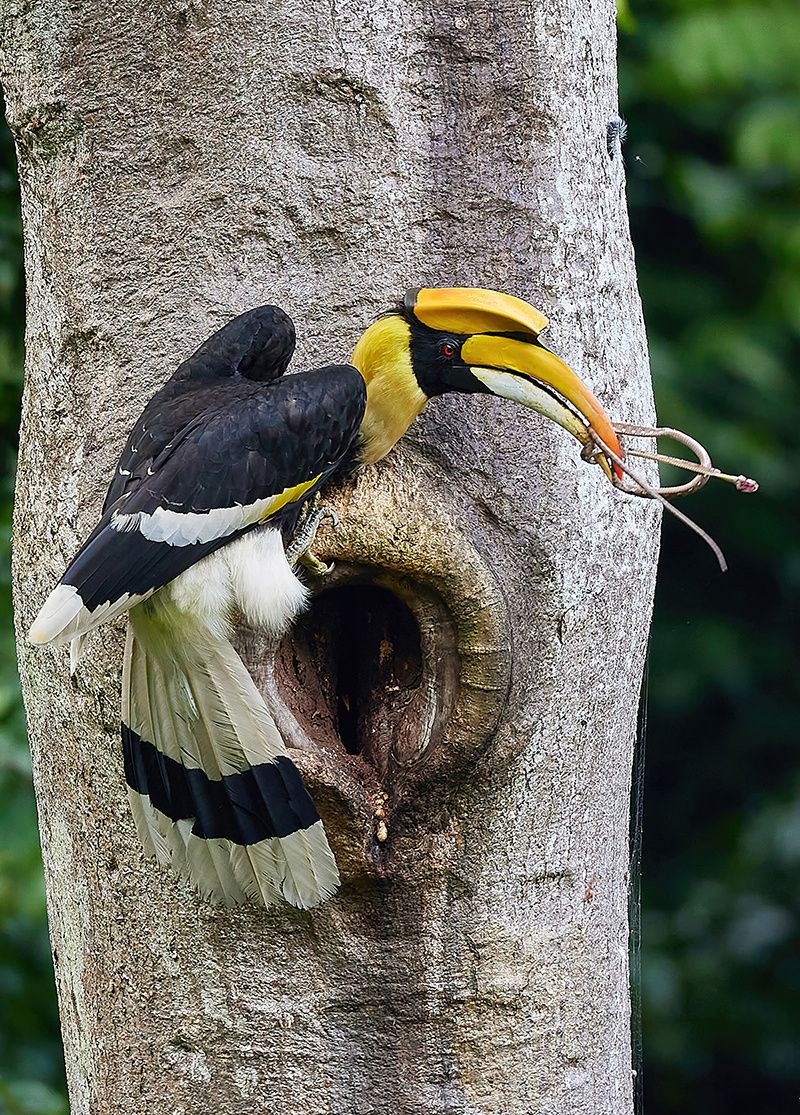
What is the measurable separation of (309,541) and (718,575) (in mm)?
2651

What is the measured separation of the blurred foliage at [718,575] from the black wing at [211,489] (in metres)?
2.07

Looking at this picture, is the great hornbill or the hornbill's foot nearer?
the great hornbill

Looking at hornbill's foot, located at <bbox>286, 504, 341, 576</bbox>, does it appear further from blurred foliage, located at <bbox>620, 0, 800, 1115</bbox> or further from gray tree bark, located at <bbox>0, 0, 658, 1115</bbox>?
blurred foliage, located at <bbox>620, 0, 800, 1115</bbox>

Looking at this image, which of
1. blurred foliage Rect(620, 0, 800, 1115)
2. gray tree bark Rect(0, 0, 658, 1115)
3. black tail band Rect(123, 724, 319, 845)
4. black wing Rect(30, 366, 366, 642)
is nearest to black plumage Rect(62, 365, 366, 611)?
black wing Rect(30, 366, 366, 642)

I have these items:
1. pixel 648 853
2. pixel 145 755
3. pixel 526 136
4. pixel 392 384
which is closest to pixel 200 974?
pixel 145 755

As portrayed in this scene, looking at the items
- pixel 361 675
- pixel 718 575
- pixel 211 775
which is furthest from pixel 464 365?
pixel 718 575

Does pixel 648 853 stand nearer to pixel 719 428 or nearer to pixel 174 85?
pixel 719 428

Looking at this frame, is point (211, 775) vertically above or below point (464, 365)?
below

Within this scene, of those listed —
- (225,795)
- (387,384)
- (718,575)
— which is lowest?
(225,795)

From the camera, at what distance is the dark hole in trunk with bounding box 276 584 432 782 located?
158 centimetres

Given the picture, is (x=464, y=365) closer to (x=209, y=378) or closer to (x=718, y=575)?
(x=209, y=378)

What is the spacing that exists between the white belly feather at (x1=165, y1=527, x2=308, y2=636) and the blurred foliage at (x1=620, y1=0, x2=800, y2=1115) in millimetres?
2086

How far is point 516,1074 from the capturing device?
5.31ft

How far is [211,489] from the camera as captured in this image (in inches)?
55.3
